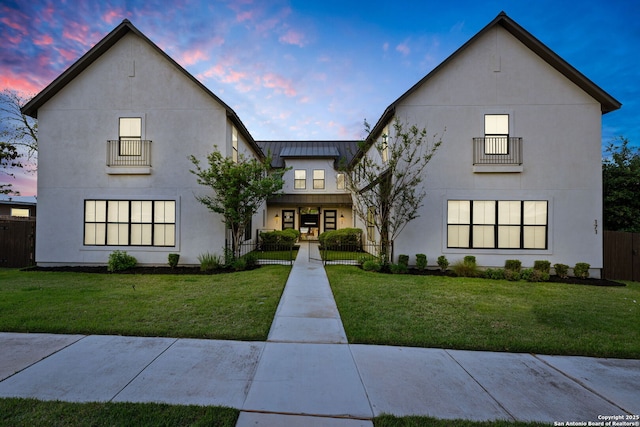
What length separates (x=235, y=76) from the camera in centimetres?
1659

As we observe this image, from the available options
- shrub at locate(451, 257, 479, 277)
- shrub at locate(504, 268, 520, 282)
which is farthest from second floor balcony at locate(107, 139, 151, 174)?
shrub at locate(504, 268, 520, 282)

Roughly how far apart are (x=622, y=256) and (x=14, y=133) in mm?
31402

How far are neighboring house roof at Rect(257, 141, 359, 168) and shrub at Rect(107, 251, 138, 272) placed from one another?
12850 millimetres

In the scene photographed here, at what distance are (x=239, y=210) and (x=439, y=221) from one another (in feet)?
26.1

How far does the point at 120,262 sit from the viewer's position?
10352 millimetres

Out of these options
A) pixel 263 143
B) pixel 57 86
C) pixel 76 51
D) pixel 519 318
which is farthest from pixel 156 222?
pixel 263 143

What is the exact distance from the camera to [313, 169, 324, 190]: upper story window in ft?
73.9

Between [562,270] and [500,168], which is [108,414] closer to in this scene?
[500,168]

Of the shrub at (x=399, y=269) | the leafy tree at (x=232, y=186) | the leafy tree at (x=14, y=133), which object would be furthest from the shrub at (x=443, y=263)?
the leafy tree at (x=14, y=133)

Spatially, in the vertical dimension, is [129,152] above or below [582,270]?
above

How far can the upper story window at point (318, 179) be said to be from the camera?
22.5 m

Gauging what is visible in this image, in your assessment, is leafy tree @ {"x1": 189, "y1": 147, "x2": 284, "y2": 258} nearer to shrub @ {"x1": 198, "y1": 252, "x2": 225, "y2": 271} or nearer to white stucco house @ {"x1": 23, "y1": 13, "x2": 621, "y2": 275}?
white stucco house @ {"x1": 23, "y1": 13, "x2": 621, "y2": 275}

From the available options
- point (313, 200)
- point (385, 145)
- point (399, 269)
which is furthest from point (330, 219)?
point (399, 269)

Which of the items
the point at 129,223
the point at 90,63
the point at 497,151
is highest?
the point at 90,63
